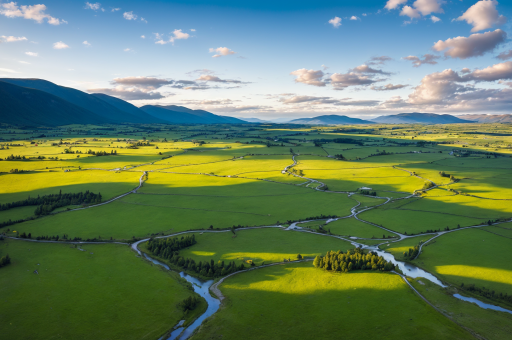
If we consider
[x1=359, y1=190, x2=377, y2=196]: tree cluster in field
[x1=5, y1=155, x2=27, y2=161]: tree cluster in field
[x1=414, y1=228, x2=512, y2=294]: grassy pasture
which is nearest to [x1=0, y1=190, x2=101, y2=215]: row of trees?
[x1=5, y1=155, x2=27, y2=161]: tree cluster in field

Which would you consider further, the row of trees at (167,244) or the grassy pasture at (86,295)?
the row of trees at (167,244)

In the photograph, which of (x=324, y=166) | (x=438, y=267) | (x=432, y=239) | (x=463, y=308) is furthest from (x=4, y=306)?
(x=324, y=166)

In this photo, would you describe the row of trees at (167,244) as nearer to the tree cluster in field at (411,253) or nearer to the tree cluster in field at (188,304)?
the tree cluster in field at (188,304)

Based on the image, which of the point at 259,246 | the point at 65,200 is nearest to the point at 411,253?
the point at 259,246

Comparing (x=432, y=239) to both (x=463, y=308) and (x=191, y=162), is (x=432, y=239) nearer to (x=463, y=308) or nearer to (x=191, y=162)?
(x=463, y=308)

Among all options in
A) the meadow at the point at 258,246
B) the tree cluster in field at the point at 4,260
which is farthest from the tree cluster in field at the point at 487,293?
the tree cluster in field at the point at 4,260

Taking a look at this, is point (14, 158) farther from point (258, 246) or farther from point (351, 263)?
point (351, 263)
